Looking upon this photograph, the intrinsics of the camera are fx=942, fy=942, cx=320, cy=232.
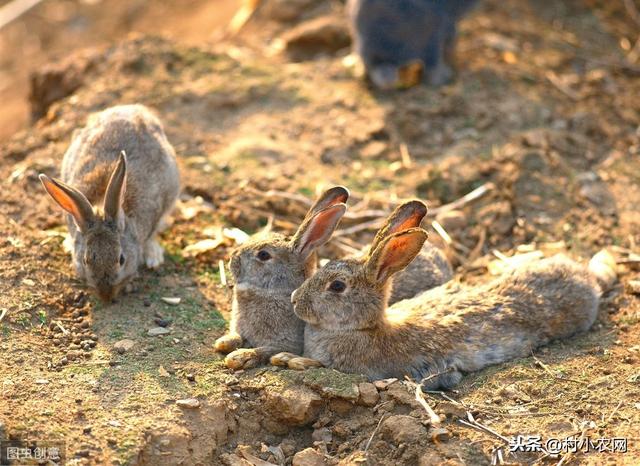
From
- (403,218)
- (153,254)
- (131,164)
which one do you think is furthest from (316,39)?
(403,218)

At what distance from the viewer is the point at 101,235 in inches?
266

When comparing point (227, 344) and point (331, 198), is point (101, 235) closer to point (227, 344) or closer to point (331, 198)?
point (227, 344)

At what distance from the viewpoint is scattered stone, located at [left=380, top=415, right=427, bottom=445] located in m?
5.43

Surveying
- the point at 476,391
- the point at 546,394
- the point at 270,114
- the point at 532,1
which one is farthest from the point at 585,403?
the point at 532,1

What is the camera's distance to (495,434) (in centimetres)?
544

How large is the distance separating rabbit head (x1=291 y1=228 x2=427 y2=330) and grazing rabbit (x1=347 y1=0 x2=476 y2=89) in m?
4.59

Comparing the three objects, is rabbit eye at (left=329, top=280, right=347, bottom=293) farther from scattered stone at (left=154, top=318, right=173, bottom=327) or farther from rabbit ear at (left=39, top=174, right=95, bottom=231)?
rabbit ear at (left=39, top=174, right=95, bottom=231)

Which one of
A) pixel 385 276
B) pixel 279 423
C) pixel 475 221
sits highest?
pixel 385 276

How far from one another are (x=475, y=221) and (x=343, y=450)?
127 inches

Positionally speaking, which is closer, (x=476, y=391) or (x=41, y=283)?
(x=476, y=391)

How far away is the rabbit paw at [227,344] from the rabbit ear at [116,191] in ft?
4.36

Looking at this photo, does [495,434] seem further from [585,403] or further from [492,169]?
[492,169]

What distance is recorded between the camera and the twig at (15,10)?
1385 cm

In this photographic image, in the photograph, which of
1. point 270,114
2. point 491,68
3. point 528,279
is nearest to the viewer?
point 528,279
